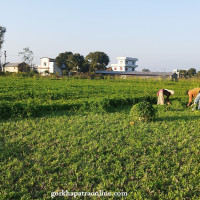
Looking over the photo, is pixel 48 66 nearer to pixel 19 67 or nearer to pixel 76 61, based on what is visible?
pixel 19 67

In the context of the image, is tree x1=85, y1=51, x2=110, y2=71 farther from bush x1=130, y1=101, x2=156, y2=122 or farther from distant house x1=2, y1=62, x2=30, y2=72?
bush x1=130, y1=101, x2=156, y2=122

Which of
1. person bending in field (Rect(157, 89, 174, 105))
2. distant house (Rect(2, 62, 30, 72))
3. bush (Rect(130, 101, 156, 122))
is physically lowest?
bush (Rect(130, 101, 156, 122))

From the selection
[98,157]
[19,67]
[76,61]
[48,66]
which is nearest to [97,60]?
[76,61]

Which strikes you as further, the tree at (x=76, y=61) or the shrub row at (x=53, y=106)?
the tree at (x=76, y=61)

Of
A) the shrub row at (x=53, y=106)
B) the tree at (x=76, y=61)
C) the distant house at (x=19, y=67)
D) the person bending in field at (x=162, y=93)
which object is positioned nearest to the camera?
the shrub row at (x=53, y=106)

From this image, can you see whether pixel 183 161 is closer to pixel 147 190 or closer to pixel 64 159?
pixel 147 190

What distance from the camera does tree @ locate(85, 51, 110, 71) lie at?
51.6 meters

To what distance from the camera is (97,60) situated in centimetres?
5184

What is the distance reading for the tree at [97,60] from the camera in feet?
169

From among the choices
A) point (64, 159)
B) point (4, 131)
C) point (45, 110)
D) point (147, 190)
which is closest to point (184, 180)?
point (147, 190)

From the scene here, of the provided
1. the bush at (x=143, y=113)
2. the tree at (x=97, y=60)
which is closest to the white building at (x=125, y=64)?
the tree at (x=97, y=60)

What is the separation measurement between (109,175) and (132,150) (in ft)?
3.80

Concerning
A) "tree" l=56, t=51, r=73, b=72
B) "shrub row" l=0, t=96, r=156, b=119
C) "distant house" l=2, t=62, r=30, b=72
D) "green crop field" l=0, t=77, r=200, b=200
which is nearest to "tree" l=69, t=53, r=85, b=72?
"tree" l=56, t=51, r=73, b=72

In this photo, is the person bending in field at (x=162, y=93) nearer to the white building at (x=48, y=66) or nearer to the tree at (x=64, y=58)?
the tree at (x=64, y=58)
